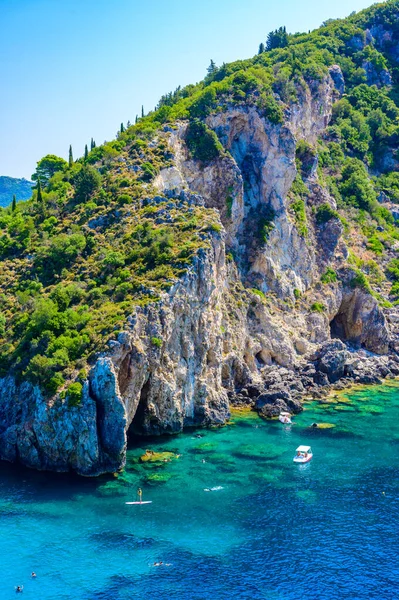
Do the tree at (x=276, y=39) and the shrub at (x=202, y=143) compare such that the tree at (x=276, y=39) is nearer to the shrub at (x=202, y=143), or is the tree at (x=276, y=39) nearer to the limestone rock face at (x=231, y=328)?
the limestone rock face at (x=231, y=328)

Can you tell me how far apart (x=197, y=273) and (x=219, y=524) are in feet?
110

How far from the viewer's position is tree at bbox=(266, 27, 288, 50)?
537ft

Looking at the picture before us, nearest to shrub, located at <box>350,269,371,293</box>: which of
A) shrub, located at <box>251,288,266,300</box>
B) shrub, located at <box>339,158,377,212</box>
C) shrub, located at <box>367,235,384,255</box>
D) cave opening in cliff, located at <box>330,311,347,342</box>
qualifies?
cave opening in cliff, located at <box>330,311,347,342</box>

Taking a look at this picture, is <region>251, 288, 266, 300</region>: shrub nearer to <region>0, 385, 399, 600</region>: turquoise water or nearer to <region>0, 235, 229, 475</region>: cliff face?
<region>0, 235, 229, 475</region>: cliff face

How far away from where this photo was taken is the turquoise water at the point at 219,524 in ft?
145

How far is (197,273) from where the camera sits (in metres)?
77.6

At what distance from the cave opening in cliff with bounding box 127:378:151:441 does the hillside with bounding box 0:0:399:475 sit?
23cm

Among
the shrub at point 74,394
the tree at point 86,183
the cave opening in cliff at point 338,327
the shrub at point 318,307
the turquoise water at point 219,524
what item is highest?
the tree at point 86,183

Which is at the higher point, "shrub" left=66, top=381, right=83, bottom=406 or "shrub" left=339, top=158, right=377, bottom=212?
"shrub" left=339, top=158, right=377, bottom=212

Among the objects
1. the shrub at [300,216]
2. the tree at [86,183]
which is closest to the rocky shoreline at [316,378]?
the shrub at [300,216]

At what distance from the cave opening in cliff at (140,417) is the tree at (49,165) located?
6255cm

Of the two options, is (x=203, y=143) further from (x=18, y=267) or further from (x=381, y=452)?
(x=381, y=452)

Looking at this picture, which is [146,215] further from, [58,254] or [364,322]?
[364,322]

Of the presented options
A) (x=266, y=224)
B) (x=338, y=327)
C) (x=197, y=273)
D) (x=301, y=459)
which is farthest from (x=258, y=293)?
(x=301, y=459)
